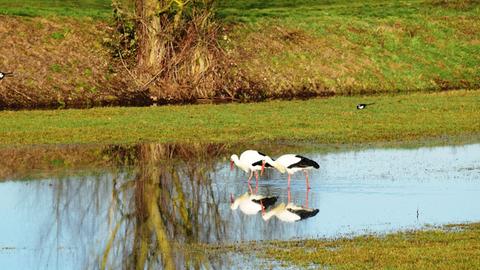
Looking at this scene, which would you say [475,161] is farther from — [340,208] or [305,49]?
[305,49]

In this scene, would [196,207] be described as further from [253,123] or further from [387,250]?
[253,123]

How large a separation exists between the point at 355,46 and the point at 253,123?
78.1 feet

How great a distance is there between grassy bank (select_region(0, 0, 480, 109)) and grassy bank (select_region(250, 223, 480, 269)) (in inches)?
1140

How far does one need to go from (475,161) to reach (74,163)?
32.1 ft

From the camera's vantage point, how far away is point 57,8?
57.8 metres

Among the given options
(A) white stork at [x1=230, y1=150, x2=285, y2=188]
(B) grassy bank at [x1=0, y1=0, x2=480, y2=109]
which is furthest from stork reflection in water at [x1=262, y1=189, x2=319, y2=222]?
(B) grassy bank at [x1=0, y1=0, x2=480, y2=109]

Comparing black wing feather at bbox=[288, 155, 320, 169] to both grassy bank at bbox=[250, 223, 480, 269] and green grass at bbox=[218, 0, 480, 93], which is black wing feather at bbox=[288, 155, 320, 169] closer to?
grassy bank at bbox=[250, 223, 480, 269]

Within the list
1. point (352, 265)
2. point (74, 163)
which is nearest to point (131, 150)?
point (74, 163)

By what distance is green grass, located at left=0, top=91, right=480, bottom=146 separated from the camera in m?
32.8

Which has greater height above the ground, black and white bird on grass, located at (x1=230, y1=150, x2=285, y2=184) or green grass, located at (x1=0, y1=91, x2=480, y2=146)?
green grass, located at (x1=0, y1=91, x2=480, y2=146)

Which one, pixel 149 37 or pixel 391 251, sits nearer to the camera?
pixel 391 251

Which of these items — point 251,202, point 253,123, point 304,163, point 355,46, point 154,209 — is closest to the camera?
point 154,209

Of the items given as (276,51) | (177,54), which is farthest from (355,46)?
(177,54)

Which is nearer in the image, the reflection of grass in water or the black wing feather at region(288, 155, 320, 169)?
the reflection of grass in water
